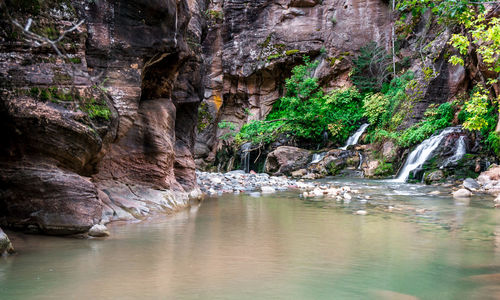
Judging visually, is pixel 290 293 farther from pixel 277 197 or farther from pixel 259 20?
pixel 259 20

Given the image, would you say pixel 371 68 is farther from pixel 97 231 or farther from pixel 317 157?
pixel 97 231

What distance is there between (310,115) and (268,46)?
20.2 feet

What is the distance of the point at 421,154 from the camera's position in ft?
45.7

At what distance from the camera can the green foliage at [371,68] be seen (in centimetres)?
2153

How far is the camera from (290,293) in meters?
2.78

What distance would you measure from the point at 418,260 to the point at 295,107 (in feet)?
66.2

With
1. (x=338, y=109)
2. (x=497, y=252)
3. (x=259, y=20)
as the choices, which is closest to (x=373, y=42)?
(x=338, y=109)

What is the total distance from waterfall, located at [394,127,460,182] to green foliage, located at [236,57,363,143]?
6.53 m

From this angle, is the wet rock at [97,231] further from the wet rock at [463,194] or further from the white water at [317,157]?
the white water at [317,157]

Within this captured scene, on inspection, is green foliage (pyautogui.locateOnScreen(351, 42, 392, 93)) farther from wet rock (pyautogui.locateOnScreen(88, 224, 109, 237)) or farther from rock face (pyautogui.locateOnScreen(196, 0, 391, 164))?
wet rock (pyautogui.locateOnScreen(88, 224, 109, 237))

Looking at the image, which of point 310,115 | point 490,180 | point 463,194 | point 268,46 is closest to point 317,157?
point 310,115

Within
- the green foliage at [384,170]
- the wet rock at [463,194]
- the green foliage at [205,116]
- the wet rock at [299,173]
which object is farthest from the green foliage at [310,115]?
the wet rock at [463,194]

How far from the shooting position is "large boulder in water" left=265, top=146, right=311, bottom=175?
18.6m

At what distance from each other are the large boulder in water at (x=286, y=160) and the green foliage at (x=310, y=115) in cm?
205
